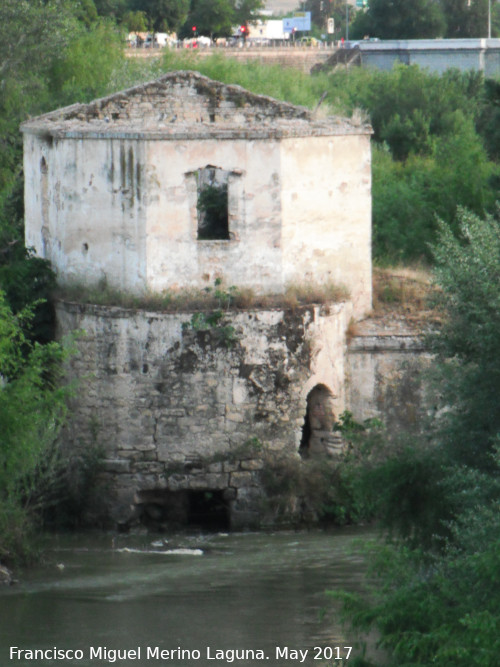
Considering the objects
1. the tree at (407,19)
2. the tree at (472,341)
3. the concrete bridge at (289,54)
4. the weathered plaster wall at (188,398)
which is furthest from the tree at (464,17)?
the tree at (472,341)

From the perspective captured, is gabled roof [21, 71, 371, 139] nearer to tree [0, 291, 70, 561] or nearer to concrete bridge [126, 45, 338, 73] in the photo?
tree [0, 291, 70, 561]

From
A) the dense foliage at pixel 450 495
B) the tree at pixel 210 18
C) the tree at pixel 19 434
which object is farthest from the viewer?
the tree at pixel 210 18

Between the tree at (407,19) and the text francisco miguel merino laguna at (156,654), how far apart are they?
56266 mm

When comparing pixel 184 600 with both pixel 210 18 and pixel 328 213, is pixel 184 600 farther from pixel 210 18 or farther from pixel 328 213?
pixel 210 18

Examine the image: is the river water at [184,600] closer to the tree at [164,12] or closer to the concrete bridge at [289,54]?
the concrete bridge at [289,54]

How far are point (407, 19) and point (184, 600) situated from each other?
5595 centimetres

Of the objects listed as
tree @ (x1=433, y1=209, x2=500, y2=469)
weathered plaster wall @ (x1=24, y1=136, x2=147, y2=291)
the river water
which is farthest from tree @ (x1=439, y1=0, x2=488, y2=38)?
tree @ (x1=433, y1=209, x2=500, y2=469)

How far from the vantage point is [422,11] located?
6806 centimetres

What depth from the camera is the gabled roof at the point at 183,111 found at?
19641 mm

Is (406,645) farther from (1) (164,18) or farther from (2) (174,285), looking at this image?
(1) (164,18)

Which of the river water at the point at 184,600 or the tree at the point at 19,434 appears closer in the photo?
the river water at the point at 184,600

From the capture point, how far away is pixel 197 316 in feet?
58.7

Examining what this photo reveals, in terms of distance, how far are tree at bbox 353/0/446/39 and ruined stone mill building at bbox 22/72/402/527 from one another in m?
50.0

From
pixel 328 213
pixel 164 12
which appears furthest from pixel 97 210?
pixel 164 12
